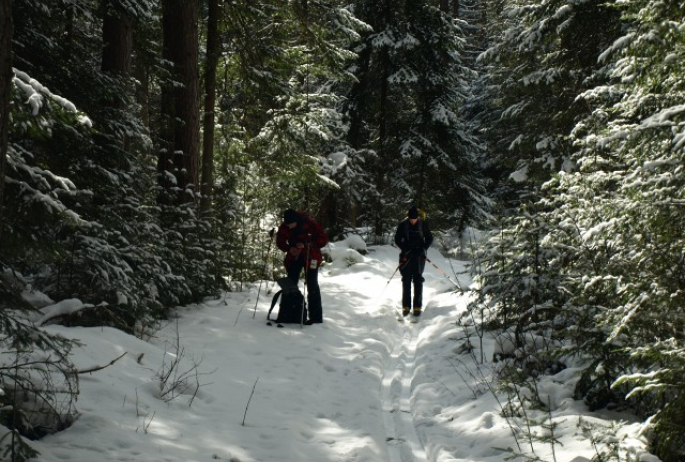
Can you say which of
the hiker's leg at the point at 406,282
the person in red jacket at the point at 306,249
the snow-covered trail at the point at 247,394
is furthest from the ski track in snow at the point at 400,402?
the person in red jacket at the point at 306,249

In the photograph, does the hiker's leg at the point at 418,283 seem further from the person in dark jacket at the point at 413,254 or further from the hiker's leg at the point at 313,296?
the hiker's leg at the point at 313,296

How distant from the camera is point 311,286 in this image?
10125 millimetres

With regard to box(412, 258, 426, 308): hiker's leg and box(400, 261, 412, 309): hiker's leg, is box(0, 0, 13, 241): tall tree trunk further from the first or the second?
box(412, 258, 426, 308): hiker's leg

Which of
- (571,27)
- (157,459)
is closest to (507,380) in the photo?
(157,459)

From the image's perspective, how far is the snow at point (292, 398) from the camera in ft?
15.6

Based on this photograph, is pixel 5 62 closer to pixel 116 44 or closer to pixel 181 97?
pixel 116 44

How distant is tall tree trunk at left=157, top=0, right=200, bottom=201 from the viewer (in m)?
10.6

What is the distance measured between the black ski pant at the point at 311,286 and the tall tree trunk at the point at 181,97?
254 centimetres

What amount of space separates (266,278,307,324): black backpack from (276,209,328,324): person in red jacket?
27cm

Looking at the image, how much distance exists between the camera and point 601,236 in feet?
15.1

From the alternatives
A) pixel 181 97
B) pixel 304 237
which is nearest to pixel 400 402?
pixel 304 237

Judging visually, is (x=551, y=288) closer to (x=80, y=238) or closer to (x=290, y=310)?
(x=290, y=310)

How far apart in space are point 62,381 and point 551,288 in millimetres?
5550

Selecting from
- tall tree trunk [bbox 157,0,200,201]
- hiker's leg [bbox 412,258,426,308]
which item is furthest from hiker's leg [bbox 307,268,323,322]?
tall tree trunk [bbox 157,0,200,201]
